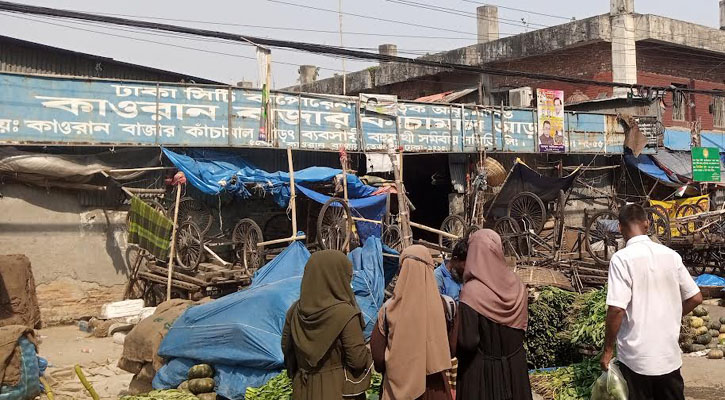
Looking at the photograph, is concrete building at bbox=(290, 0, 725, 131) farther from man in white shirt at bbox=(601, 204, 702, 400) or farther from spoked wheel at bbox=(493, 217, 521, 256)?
man in white shirt at bbox=(601, 204, 702, 400)

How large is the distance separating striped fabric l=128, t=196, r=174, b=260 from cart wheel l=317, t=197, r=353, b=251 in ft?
8.57

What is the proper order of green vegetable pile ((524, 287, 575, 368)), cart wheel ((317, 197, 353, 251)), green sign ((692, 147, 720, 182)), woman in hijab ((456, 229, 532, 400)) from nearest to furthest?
woman in hijab ((456, 229, 532, 400)) → green vegetable pile ((524, 287, 575, 368)) → cart wheel ((317, 197, 353, 251)) → green sign ((692, 147, 720, 182))

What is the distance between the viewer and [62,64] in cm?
1565

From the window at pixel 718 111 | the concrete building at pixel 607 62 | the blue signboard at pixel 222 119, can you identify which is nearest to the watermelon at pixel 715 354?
the blue signboard at pixel 222 119

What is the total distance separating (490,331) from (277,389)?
98.9 inches

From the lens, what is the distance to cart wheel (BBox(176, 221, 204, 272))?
12.5 metres

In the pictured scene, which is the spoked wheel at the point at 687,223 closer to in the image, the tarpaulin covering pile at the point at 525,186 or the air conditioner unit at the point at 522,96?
the tarpaulin covering pile at the point at 525,186

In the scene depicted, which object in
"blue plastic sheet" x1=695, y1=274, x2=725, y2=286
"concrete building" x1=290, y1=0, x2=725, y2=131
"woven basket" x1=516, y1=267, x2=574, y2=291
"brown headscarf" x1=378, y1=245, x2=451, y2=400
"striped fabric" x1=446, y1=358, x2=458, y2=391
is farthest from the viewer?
"concrete building" x1=290, y1=0, x2=725, y2=131

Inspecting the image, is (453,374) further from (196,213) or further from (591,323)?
(196,213)

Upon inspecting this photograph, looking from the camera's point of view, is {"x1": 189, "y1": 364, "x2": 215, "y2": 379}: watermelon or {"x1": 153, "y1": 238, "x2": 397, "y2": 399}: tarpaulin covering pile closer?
{"x1": 153, "y1": 238, "x2": 397, "y2": 399}: tarpaulin covering pile

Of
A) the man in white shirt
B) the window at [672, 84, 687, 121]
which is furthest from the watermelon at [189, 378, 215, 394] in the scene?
the window at [672, 84, 687, 121]

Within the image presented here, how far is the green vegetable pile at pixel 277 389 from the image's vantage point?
6.07 metres

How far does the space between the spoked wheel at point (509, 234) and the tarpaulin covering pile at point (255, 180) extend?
3.05 metres

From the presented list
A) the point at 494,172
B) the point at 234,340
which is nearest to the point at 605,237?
the point at 494,172
